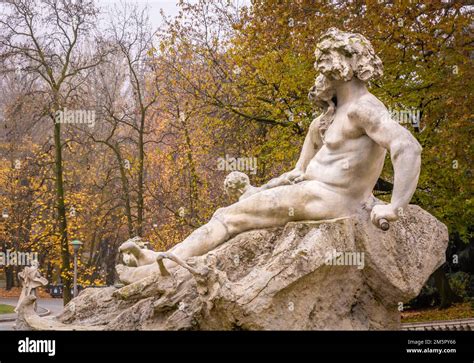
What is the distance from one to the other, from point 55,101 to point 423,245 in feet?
46.0

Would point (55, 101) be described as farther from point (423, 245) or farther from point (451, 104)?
point (423, 245)

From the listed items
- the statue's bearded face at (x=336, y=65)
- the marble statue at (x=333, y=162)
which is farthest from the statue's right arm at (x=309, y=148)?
the statue's bearded face at (x=336, y=65)

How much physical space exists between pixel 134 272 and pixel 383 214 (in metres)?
2.31

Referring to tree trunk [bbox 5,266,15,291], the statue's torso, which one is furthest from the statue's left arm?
tree trunk [bbox 5,266,15,291]

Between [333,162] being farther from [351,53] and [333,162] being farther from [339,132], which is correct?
[351,53]

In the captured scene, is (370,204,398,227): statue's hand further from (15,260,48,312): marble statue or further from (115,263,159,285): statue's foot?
(15,260,48,312): marble statue

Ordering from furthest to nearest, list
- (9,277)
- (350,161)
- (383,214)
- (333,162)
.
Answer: (9,277)
(333,162)
(350,161)
(383,214)

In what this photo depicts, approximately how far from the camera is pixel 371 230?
19.7 ft

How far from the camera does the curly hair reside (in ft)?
20.3

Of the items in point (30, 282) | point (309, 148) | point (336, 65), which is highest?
point (336, 65)

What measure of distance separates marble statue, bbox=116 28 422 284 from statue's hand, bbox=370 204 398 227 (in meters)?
0.30

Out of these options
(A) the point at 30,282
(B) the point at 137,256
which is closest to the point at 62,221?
(A) the point at 30,282

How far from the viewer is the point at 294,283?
18.4 feet
